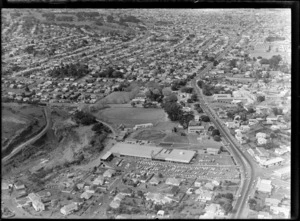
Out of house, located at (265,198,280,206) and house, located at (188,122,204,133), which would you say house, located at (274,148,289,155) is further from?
house, located at (188,122,204,133)

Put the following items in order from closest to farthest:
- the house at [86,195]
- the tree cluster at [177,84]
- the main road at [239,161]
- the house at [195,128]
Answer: the main road at [239,161] → the house at [86,195] → the house at [195,128] → the tree cluster at [177,84]

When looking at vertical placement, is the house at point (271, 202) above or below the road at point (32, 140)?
below

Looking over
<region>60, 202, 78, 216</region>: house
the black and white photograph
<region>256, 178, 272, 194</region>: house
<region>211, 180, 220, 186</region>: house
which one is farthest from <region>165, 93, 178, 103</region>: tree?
<region>60, 202, 78, 216</region>: house

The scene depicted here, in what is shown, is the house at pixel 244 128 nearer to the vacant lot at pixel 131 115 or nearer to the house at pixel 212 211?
the vacant lot at pixel 131 115

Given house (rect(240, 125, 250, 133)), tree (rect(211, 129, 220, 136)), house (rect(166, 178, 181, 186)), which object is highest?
tree (rect(211, 129, 220, 136))

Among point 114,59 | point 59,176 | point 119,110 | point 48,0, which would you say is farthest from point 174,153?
point 48,0

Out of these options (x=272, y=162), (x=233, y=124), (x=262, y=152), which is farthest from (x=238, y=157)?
(x=233, y=124)

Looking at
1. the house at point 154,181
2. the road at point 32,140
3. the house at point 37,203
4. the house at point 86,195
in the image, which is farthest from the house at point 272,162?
the road at point 32,140

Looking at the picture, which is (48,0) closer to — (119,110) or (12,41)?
(12,41)
